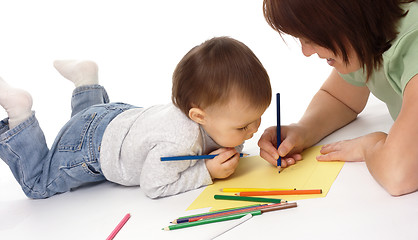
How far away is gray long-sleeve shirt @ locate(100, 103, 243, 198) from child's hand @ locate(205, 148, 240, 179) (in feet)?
0.06

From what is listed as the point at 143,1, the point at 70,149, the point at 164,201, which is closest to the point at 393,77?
the point at 164,201

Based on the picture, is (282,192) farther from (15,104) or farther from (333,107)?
(15,104)

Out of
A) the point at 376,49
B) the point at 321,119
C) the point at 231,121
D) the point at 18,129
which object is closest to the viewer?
the point at 376,49

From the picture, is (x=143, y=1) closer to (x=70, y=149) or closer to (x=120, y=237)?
(x=70, y=149)

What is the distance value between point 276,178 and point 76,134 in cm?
65

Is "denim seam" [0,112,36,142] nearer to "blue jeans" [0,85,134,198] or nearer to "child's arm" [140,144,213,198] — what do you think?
"blue jeans" [0,85,134,198]

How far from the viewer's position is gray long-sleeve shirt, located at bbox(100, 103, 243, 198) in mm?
1349

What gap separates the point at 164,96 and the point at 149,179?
1.10 meters

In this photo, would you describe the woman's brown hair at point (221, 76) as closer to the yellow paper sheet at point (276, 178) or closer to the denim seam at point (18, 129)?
the yellow paper sheet at point (276, 178)

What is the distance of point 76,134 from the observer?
1.56m

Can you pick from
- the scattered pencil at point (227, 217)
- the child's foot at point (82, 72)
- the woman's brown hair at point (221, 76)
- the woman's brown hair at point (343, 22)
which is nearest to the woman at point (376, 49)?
the woman's brown hair at point (343, 22)

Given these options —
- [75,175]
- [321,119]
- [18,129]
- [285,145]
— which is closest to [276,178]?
[285,145]

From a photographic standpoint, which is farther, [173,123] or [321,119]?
[321,119]

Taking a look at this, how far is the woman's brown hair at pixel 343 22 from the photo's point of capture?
1139 mm
